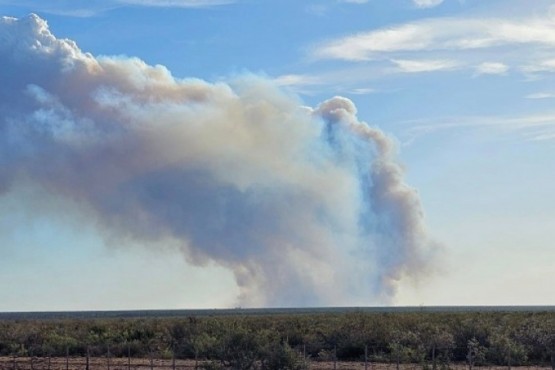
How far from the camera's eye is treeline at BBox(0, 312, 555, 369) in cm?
4616

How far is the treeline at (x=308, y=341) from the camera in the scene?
4616 cm

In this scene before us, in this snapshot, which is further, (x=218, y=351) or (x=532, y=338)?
(x=532, y=338)

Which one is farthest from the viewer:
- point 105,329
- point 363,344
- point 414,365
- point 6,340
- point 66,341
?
point 105,329

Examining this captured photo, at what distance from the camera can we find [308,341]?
197 ft

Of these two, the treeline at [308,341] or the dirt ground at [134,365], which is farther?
the dirt ground at [134,365]

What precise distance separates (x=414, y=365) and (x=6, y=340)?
31.4 meters

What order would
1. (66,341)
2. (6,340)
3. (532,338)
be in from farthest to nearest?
(6,340), (66,341), (532,338)

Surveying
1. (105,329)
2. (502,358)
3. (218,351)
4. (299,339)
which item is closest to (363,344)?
(299,339)

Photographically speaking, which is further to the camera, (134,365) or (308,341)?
(308,341)

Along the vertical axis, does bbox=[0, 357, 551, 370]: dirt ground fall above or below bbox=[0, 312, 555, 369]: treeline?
below

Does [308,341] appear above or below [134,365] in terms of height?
above

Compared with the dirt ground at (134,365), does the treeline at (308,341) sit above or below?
above

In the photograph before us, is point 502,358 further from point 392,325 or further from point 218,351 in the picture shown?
point 218,351

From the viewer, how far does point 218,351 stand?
45594 millimetres
